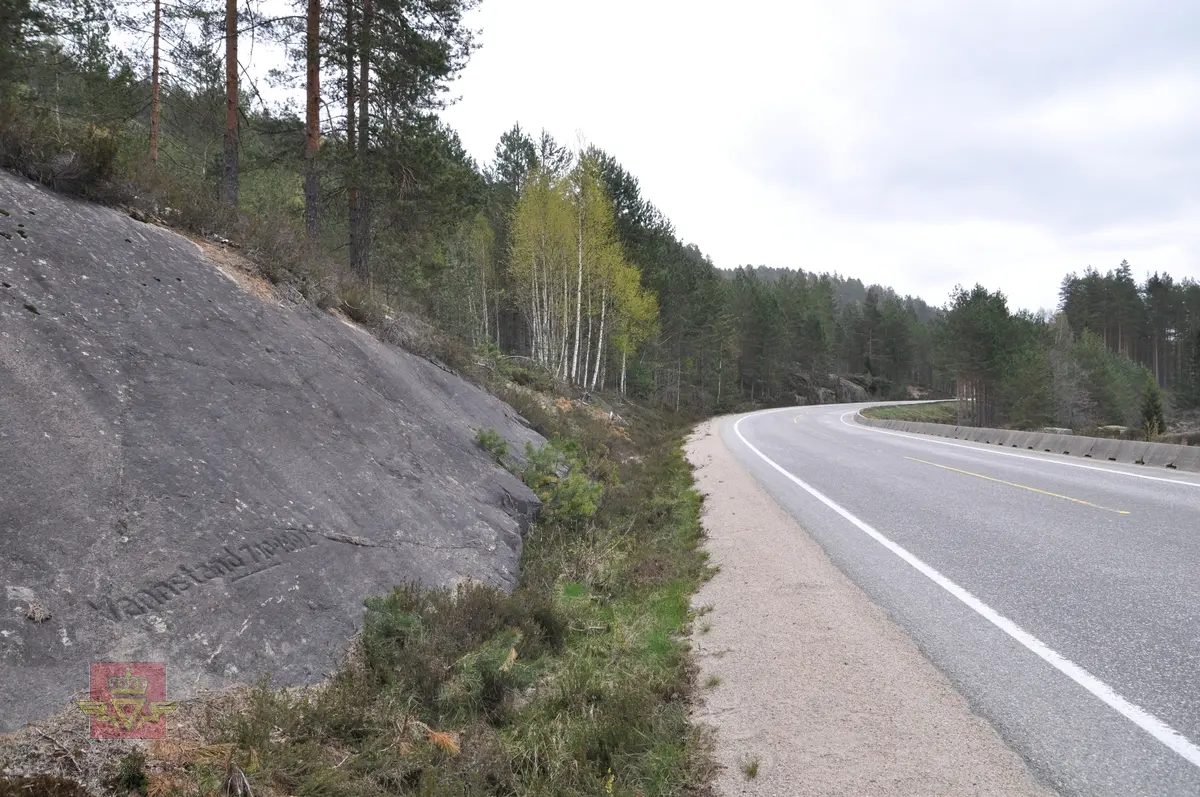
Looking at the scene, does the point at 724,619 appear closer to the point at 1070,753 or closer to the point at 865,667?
the point at 865,667

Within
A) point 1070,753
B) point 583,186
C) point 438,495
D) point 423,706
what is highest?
point 583,186

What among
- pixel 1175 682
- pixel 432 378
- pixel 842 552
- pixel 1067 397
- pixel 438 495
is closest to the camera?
pixel 1175 682

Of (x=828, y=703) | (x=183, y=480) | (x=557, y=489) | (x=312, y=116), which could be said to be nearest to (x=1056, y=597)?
(x=828, y=703)

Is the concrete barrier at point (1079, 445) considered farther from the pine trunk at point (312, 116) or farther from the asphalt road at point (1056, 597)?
the pine trunk at point (312, 116)

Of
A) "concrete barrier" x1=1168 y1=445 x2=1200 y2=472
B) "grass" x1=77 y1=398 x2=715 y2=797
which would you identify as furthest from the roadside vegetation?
"concrete barrier" x1=1168 y1=445 x2=1200 y2=472

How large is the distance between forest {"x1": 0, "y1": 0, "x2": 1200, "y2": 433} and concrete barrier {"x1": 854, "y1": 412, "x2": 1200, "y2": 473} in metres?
12.3

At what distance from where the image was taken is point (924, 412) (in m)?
60.0

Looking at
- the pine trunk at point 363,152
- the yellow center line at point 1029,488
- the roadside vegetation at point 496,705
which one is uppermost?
the pine trunk at point 363,152

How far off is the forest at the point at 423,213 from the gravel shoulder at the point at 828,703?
6.89m

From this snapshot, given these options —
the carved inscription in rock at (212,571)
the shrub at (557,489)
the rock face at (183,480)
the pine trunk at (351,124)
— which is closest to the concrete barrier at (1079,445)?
the shrub at (557,489)

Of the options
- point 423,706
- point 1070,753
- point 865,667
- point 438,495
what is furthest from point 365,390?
point 1070,753

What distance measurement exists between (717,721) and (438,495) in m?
3.64

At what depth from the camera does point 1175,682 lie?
11.5ft

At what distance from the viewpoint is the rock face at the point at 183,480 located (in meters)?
3.31
